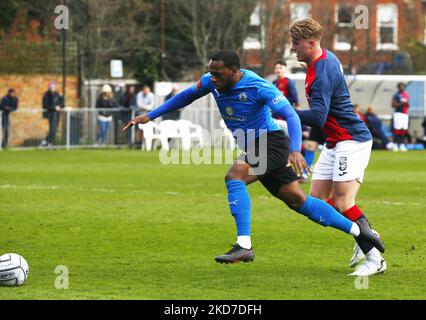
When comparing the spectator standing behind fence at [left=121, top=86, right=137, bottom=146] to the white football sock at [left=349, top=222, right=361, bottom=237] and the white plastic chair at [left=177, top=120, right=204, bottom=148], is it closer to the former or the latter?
the white plastic chair at [left=177, top=120, right=204, bottom=148]

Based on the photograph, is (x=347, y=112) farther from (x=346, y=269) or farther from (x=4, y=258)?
(x=4, y=258)

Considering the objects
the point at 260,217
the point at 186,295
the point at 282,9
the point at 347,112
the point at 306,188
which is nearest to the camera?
the point at 186,295

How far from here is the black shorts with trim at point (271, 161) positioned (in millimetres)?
9844

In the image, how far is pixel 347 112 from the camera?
984 centimetres

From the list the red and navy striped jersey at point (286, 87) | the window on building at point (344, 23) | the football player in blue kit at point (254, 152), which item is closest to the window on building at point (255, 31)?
the window on building at point (344, 23)

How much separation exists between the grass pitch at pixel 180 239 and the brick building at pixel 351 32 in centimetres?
1920

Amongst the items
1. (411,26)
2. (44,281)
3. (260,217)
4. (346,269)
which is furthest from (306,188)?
(411,26)

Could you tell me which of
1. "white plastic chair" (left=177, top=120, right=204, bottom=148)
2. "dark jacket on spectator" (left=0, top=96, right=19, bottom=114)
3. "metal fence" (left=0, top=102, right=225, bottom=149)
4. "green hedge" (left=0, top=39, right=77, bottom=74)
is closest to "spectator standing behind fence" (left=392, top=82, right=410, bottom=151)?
"metal fence" (left=0, top=102, right=225, bottom=149)

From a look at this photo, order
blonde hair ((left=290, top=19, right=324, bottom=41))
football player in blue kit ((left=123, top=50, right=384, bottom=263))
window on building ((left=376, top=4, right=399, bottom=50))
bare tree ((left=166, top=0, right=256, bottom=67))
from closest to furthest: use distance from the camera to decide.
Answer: blonde hair ((left=290, top=19, right=324, bottom=41))
football player in blue kit ((left=123, top=50, right=384, bottom=263))
bare tree ((left=166, top=0, right=256, bottom=67))
window on building ((left=376, top=4, right=399, bottom=50))

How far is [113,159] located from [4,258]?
2006 centimetres

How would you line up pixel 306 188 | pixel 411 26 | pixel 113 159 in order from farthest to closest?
pixel 411 26, pixel 113 159, pixel 306 188

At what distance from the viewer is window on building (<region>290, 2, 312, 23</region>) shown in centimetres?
4236

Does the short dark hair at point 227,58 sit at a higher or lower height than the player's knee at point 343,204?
higher

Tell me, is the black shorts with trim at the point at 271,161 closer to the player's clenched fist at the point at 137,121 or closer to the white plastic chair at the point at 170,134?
the player's clenched fist at the point at 137,121
